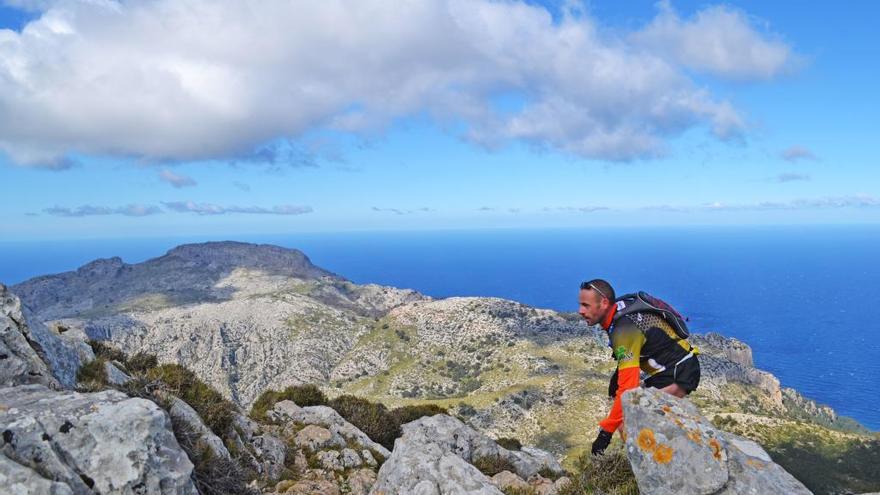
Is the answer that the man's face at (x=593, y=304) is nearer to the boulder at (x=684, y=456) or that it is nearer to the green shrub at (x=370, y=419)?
the boulder at (x=684, y=456)

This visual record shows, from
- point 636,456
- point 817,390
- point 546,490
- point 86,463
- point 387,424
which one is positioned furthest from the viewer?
point 817,390

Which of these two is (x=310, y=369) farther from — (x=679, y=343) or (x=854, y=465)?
(x=679, y=343)

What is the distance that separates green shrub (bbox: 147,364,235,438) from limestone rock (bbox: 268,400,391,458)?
3.91 m

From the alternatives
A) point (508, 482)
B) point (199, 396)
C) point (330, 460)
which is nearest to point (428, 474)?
point (330, 460)

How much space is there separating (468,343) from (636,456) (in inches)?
4952

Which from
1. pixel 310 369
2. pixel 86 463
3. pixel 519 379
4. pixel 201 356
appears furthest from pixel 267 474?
pixel 201 356

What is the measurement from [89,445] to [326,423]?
41.5 ft

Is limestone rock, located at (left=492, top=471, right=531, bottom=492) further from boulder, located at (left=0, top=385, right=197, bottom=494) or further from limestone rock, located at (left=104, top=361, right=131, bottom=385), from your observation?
limestone rock, located at (left=104, top=361, right=131, bottom=385)

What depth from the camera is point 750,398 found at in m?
110

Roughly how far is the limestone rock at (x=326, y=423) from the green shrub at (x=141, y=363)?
15.8 feet

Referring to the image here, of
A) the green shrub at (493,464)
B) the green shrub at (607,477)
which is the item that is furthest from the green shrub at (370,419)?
the green shrub at (607,477)

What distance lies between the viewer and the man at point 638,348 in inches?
331

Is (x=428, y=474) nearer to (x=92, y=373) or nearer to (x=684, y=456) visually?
(x=684, y=456)

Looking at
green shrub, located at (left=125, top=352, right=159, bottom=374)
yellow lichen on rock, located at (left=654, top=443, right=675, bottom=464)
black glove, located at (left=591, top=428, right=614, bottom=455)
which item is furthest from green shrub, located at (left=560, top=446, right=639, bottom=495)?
green shrub, located at (left=125, top=352, right=159, bottom=374)
